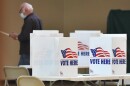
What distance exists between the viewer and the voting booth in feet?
11.4

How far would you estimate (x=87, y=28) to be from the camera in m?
7.71

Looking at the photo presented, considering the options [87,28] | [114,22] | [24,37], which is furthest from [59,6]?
[24,37]

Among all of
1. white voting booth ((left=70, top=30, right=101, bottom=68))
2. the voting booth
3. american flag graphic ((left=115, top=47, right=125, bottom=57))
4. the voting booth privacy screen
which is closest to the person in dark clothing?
white voting booth ((left=70, top=30, right=101, bottom=68))

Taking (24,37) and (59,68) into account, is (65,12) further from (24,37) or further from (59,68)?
(59,68)

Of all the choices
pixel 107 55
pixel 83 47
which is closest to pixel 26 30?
pixel 83 47

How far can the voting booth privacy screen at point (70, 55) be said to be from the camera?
131 inches

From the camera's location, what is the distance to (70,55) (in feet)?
10.9

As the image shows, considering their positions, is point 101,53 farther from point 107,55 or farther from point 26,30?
point 26,30

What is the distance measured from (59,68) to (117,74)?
62cm

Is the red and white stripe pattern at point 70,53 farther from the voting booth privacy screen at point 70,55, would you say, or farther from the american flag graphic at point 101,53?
the american flag graphic at point 101,53

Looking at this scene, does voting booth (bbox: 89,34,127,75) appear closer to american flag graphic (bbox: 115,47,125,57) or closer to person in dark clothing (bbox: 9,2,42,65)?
american flag graphic (bbox: 115,47,125,57)

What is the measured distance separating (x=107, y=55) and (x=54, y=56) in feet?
1.77

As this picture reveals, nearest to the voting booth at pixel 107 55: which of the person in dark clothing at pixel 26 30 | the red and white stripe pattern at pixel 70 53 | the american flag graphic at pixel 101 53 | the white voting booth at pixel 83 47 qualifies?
the american flag graphic at pixel 101 53

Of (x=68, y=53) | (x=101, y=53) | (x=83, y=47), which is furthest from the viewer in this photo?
(x=83, y=47)
